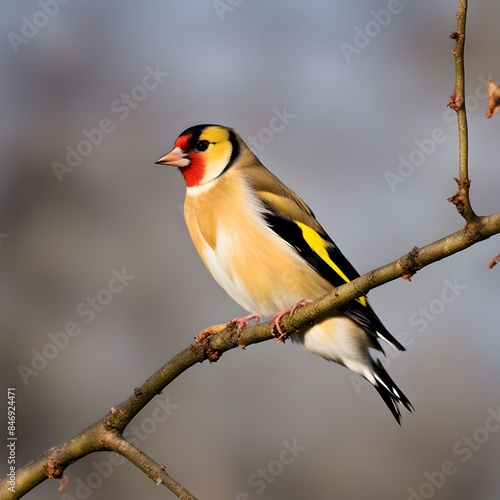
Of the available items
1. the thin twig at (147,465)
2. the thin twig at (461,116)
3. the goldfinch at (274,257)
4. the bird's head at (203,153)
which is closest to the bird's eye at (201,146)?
the bird's head at (203,153)

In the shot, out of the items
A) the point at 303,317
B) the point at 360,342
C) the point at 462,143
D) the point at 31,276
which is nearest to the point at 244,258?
the point at 360,342

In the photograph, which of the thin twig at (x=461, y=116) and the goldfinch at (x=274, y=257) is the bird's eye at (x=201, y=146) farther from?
the thin twig at (x=461, y=116)

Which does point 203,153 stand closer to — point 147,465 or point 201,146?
point 201,146

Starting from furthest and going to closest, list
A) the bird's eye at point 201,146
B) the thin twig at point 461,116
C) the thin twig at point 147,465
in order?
the bird's eye at point 201,146 → the thin twig at point 147,465 → the thin twig at point 461,116

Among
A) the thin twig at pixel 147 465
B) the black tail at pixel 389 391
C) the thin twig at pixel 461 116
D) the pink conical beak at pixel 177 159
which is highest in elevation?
the thin twig at pixel 461 116

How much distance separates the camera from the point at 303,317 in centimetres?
362

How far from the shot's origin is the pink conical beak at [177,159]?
557 cm

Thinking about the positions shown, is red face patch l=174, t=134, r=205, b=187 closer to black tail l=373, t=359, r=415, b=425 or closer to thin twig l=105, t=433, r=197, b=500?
black tail l=373, t=359, r=415, b=425

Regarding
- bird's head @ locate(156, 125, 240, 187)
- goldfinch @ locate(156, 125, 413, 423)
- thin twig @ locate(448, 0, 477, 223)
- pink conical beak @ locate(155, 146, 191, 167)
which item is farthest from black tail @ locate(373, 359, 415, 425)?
thin twig @ locate(448, 0, 477, 223)

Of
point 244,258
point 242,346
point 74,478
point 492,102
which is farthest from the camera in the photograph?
point 74,478

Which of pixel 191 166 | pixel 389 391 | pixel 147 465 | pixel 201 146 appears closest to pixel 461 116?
pixel 147 465

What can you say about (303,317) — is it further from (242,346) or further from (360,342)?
(360,342)

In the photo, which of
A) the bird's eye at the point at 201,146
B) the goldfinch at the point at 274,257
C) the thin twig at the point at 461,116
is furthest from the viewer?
the bird's eye at the point at 201,146

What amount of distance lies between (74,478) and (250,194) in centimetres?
452
